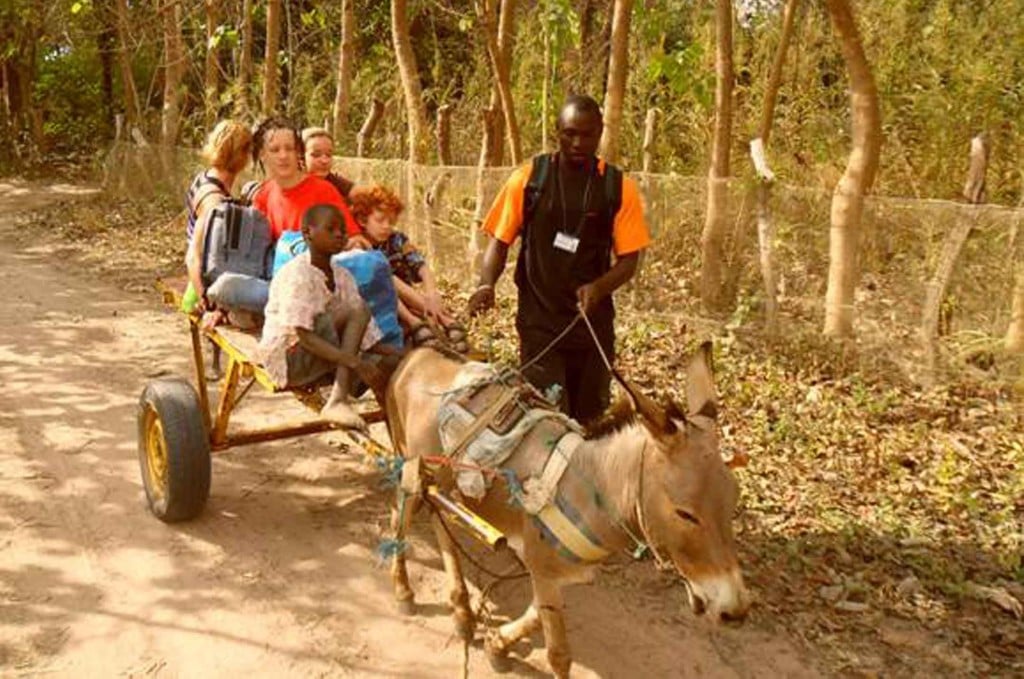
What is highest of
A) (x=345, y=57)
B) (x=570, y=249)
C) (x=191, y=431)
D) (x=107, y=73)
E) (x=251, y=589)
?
(x=107, y=73)

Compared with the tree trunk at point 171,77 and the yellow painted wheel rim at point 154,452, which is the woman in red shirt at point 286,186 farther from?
the tree trunk at point 171,77

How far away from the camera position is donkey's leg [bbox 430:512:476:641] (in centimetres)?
385

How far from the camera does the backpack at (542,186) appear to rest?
427 centimetres

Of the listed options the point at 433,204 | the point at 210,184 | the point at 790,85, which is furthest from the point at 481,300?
the point at 790,85

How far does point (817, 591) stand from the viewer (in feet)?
14.5

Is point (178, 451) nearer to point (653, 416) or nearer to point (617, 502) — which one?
point (617, 502)

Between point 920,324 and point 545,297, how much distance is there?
3584mm

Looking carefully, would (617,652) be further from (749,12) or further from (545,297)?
(749,12)

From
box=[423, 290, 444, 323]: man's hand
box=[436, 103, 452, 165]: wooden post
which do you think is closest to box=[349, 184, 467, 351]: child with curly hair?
box=[423, 290, 444, 323]: man's hand

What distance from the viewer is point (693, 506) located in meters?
2.78

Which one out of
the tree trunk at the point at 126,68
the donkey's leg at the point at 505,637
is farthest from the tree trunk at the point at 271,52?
the donkey's leg at the point at 505,637

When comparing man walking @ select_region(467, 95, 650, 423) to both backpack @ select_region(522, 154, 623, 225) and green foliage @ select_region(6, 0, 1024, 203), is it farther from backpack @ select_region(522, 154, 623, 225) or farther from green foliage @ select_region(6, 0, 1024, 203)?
green foliage @ select_region(6, 0, 1024, 203)

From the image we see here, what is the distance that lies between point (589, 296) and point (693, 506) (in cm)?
155

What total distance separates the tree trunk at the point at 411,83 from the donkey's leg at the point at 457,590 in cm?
705
